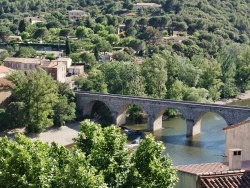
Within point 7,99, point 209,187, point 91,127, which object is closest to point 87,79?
point 7,99

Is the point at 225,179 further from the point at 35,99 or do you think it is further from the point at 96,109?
the point at 96,109

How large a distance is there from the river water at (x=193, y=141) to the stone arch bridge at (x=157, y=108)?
1075mm

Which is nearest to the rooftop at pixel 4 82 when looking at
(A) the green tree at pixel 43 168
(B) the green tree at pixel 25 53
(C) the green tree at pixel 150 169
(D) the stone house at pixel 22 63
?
(D) the stone house at pixel 22 63

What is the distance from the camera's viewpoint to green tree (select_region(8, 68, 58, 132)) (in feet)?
151

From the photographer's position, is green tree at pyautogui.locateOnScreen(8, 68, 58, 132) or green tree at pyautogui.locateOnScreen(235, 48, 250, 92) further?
green tree at pyautogui.locateOnScreen(235, 48, 250, 92)

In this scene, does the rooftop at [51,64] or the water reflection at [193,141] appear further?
the rooftop at [51,64]

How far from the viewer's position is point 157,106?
48625 millimetres

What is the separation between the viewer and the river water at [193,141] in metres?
39.1

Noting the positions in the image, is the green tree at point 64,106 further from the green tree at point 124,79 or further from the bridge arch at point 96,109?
the green tree at point 124,79

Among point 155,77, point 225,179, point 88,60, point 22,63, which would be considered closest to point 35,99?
point 155,77

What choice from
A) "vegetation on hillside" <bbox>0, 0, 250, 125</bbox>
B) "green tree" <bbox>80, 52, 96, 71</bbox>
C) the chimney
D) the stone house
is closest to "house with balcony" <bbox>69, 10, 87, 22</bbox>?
→ "vegetation on hillside" <bbox>0, 0, 250, 125</bbox>

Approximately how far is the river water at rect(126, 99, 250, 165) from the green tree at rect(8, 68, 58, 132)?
8165 millimetres

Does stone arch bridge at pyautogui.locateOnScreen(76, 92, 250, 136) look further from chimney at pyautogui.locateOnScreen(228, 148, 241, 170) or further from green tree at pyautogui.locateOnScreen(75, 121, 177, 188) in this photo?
chimney at pyautogui.locateOnScreen(228, 148, 241, 170)

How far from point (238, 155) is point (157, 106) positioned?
112 feet
